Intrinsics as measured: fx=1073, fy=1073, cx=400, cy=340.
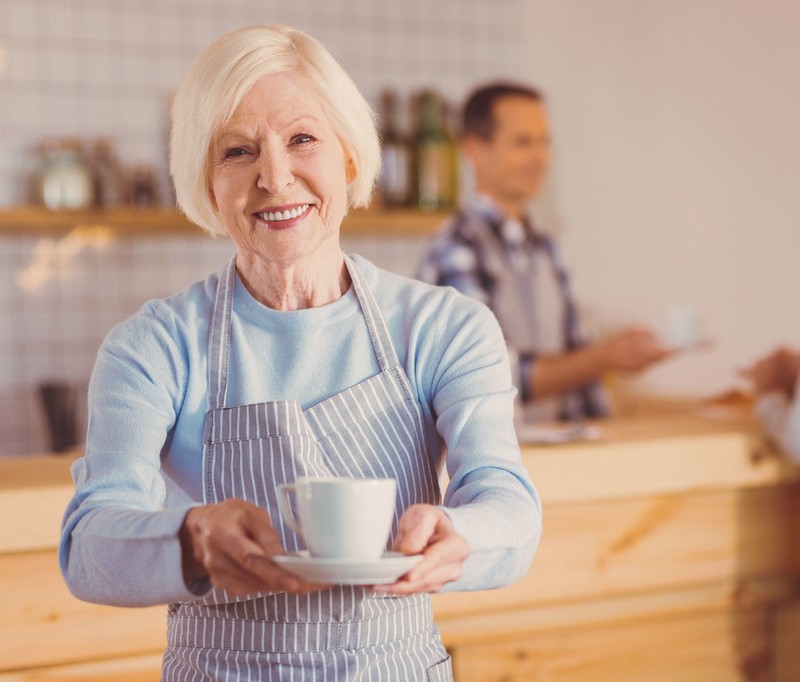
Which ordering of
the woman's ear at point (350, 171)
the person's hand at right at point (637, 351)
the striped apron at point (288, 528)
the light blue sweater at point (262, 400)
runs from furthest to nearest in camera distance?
1. the person's hand at right at point (637, 351)
2. the woman's ear at point (350, 171)
3. the striped apron at point (288, 528)
4. the light blue sweater at point (262, 400)

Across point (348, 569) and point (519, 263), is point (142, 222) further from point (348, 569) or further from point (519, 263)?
point (348, 569)

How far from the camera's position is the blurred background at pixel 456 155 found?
2705 millimetres

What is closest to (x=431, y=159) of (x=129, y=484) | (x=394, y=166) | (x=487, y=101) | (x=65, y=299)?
(x=394, y=166)

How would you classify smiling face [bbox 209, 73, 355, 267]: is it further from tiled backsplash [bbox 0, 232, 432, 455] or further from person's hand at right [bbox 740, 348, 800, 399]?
tiled backsplash [bbox 0, 232, 432, 455]

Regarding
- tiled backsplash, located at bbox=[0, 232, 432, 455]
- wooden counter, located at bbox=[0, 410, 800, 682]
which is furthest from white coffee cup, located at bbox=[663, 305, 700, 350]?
tiled backsplash, located at bbox=[0, 232, 432, 455]

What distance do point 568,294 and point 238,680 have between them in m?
1.84

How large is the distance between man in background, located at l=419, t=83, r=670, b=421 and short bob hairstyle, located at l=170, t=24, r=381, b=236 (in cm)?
134

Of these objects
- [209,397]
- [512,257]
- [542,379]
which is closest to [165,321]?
[209,397]

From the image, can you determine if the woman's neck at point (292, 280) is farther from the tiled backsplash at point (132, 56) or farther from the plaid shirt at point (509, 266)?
the tiled backsplash at point (132, 56)

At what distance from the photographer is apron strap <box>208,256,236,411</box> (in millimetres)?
1011

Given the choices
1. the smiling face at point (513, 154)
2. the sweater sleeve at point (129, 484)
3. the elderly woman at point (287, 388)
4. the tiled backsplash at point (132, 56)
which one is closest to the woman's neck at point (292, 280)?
the elderly woman at point (287, 388)

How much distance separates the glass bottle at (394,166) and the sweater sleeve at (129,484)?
240cm

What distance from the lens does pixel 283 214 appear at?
3.29ft

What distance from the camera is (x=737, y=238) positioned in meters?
2.74
